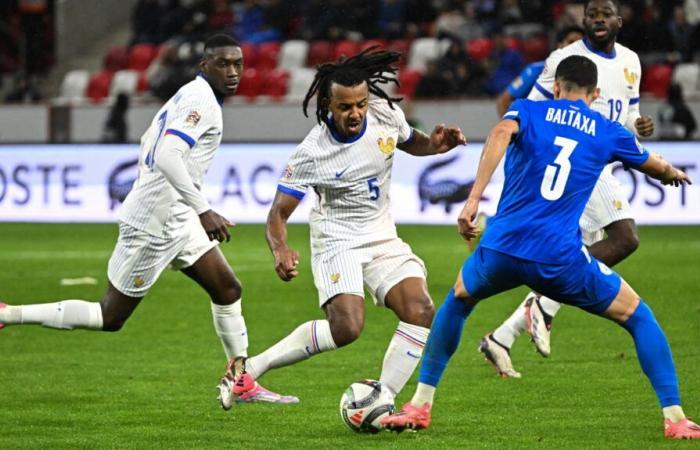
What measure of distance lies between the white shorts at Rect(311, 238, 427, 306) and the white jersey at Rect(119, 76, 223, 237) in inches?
45.3

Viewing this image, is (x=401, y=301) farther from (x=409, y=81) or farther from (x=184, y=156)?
(x=409, y=81)

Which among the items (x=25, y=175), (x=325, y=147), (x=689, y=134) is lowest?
(x=25, y=175)

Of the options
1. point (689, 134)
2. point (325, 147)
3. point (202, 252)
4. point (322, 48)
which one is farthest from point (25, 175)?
point (325, 147)

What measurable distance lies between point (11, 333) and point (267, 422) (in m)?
4.45

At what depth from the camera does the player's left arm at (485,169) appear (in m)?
6.24

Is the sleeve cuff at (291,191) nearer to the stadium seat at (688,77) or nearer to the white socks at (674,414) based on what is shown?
the white socks at (674,414)

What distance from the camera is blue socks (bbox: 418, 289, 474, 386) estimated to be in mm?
6855

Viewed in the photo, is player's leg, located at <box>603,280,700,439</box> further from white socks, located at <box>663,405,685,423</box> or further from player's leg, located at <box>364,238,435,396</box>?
player's leg, located at <box>364,238,435,396</box>

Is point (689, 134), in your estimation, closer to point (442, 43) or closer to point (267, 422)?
point (442, 43)

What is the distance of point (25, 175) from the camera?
773 inches

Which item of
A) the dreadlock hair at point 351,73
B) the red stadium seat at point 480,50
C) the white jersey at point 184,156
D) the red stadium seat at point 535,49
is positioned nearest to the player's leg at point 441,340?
the dreadlock hair at point 351,73

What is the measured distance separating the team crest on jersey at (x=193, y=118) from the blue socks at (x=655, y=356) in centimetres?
271

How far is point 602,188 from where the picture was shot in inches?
362

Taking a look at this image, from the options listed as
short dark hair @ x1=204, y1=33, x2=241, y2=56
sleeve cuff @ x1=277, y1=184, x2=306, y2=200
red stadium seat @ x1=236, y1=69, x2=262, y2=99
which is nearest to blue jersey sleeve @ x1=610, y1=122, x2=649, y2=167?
sleeve cuff @ x1=277, y1=184, x2=306, y2=200
